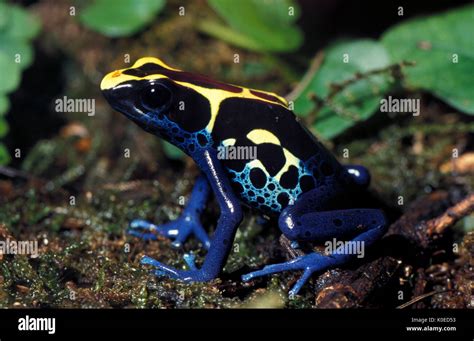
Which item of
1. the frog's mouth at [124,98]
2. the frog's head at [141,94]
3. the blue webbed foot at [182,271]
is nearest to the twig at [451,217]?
the blue webbed foot at [182,271]

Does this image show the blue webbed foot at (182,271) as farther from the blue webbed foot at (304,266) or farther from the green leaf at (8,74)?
the green leaf at (8,74)

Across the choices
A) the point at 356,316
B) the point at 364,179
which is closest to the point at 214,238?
the point at 356,316

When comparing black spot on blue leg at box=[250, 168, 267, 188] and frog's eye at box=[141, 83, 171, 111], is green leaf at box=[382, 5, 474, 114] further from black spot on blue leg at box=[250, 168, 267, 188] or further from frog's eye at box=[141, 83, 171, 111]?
frog's eye at box=[141, 83, 171, 111]

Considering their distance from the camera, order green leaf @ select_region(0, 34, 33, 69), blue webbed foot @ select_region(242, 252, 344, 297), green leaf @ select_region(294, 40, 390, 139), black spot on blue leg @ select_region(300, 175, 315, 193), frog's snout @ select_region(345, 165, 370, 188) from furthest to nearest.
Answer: green leaf @ select_region(0, 34, 33, 69) → green leaf @ select_region(294, 40, 390, 139) → frog's snout @ select_region(345, 165, 370, 188) → black spot on blue leg @ select_region(300, 175, 315, 193) → blue webbed foot @ select_region(242, 252, 344, 297)

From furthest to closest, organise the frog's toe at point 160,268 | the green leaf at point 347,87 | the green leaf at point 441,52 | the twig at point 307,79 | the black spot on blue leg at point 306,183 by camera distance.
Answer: the twig at point 307,79, the green leaf at point 347,87, the green leaf at point 441,52, the black spot on blue leg at point 306,183, the frog's toe at point 160,268

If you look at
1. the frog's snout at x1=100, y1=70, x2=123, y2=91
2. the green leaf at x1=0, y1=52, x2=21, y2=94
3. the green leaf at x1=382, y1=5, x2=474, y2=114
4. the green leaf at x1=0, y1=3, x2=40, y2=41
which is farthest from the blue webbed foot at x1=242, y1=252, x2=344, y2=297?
the green leaf at x1=0, y1=3, x2=40, y2=41

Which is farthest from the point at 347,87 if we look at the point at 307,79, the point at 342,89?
the point at 307,79

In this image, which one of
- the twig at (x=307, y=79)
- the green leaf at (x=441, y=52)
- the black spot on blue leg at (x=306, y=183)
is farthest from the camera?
the twig at (x=307, y=79)

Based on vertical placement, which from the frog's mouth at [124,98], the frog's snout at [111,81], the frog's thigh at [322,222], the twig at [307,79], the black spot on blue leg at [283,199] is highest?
the twig at [307,79]
